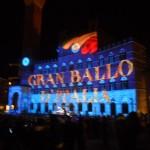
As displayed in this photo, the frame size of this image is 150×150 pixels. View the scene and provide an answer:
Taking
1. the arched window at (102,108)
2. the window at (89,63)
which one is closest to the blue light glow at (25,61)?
the window at (89,63)

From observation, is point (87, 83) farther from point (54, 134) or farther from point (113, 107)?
point (54, 134)

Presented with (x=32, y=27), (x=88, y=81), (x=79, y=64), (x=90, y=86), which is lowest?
(x=90, y=86)

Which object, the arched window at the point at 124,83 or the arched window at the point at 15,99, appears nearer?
the arched window at the point at 124,83

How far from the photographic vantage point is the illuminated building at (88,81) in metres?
43.4

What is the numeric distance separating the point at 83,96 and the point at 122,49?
43.3ft

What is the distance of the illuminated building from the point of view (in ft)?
143

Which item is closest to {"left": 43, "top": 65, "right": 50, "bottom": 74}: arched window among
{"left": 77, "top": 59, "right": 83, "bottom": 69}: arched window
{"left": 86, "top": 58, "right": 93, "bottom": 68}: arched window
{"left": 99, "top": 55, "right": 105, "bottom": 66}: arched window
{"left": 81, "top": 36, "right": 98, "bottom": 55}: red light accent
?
{"left": 77, "top": 59, "right": 83, "bottom": 69}: arched window

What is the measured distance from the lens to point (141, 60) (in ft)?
148

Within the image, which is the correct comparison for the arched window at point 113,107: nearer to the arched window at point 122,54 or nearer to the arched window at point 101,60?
the arched window at point 101,60

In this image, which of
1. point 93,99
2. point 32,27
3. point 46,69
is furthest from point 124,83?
point 32,27

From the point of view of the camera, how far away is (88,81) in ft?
166

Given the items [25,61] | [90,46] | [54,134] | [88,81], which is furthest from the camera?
[25,61]

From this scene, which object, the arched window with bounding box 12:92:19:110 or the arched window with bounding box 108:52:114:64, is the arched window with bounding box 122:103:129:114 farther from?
the arched window with bounding box 12:92:19:110

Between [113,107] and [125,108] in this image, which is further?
[113,107]
